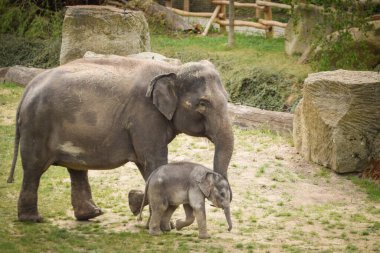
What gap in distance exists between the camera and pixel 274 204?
11.4 metres

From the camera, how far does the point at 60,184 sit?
40.6ft

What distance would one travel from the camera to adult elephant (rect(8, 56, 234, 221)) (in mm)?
9797

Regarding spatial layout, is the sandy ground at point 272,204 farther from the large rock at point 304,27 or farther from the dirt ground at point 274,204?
the large rock at point 304,27

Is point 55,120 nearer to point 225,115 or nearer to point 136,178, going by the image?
point 225,115

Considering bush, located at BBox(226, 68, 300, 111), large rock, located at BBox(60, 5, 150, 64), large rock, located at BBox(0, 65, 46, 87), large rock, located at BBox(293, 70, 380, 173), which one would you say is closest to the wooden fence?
bush, located at BBox(226, 68, 300, 111)

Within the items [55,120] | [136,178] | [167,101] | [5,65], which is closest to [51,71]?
[55,120]

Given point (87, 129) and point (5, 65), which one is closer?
point (87, 129)

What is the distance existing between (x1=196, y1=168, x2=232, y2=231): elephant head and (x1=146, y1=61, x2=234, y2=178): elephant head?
0.23m

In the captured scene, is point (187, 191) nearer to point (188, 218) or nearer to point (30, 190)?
point (188, 218)

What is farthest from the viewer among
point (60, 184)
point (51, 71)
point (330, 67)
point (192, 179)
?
point (330, 67)

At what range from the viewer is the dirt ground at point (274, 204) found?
9.74m

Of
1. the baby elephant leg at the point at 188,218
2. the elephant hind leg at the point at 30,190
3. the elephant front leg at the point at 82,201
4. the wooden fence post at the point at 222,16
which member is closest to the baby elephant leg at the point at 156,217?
the baby elephant leg at the point at 188,218

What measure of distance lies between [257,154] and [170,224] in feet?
13.9

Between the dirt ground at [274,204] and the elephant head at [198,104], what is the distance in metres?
0.99
